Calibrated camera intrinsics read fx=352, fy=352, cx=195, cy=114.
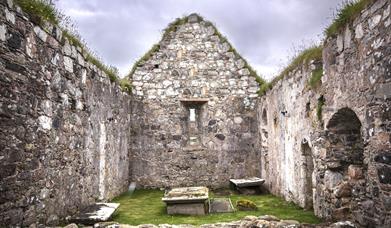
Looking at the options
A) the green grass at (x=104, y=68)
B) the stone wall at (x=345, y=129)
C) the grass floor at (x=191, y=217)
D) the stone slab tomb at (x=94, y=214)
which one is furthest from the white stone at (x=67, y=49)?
the stone wall at (x=345, y=129)

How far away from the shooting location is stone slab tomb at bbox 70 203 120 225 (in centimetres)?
553

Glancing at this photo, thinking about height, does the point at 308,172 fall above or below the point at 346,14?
below

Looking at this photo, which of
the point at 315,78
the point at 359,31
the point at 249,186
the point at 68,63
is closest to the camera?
the point at 359,31

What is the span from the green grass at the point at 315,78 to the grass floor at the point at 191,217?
2343mm

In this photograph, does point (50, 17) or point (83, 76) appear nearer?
point (50, 17)

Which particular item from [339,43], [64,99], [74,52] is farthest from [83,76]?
[339,43]

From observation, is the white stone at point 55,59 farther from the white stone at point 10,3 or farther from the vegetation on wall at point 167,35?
the vegetation on wall at point 167,35

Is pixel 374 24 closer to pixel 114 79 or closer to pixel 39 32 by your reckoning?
pixel 39 32

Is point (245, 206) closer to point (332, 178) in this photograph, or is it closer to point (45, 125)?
point (332, 178)

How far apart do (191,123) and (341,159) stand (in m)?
6.30

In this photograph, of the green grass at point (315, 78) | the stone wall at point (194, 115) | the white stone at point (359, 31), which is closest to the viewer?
the white stone at point (359, 31)

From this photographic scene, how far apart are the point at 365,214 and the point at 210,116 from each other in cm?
706

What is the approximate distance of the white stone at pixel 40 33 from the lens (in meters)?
4.78

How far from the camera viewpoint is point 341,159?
18.6 feet
